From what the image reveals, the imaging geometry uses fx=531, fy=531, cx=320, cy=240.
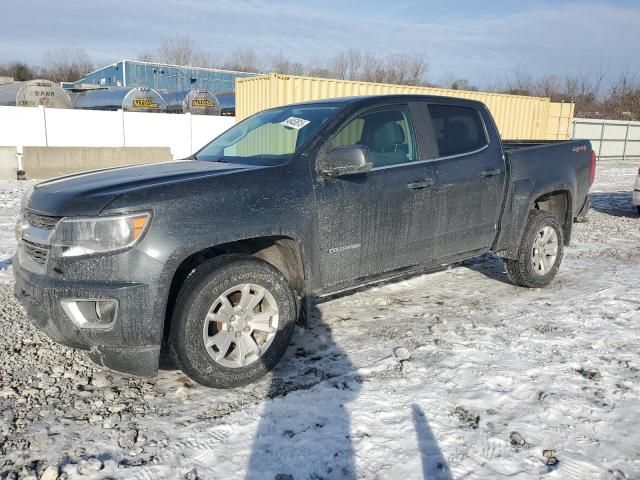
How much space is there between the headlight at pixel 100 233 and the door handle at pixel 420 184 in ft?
6.60

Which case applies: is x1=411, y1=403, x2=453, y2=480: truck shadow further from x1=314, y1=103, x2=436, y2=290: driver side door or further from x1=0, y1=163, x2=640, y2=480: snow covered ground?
x1=314, y1=103, x2=436, y2=290: driver side door

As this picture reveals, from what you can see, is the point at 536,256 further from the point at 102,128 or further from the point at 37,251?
the point at 102,128

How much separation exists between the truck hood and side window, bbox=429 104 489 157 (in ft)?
5.80

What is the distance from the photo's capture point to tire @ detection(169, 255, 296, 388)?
10.1 ft

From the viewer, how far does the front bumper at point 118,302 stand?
2.89 meters

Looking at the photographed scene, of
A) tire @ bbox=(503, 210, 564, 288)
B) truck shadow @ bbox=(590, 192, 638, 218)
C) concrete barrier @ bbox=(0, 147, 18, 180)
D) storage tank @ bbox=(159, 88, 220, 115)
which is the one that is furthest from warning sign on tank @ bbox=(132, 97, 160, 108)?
tire @ bbox=(503, 210, 564, 288)

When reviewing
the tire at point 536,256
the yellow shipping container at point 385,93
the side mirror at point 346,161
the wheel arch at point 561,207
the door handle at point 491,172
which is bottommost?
the tire at point 536,256

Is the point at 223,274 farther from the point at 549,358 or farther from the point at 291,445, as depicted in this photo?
the point at 549,358

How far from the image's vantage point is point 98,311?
9.70 feet

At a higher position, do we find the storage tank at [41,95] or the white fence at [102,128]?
the storage tank at [41,95]

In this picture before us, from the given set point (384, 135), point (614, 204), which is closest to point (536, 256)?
point (384, 135)

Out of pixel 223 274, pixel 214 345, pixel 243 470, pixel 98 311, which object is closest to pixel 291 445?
pixel 243 470

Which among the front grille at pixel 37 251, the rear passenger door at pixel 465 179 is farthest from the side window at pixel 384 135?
the front grille at pixel 37 251

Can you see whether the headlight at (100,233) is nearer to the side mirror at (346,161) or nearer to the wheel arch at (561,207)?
the side mirror at (346,161)
